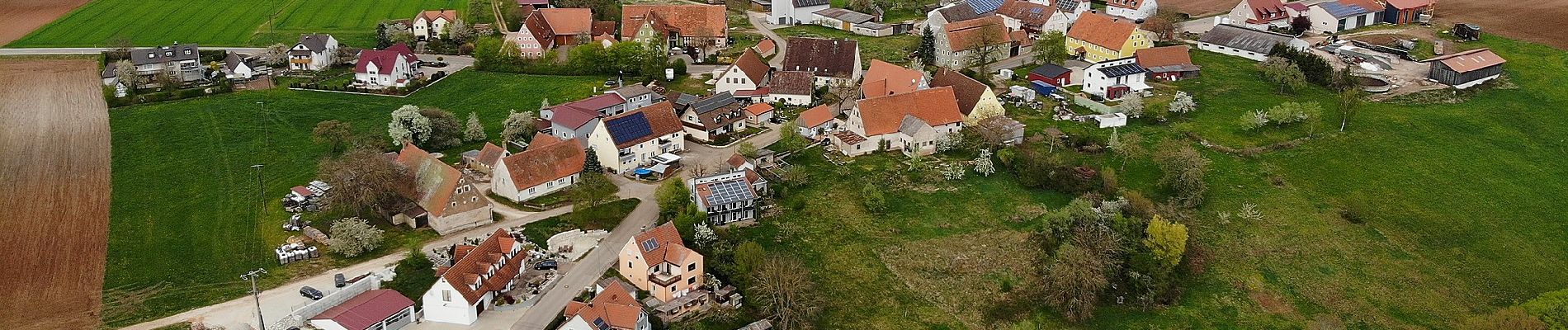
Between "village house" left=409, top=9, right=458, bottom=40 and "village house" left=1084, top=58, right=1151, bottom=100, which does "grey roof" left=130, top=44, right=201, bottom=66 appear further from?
"village house" left=1084, top=58, right=1151, bottom=100

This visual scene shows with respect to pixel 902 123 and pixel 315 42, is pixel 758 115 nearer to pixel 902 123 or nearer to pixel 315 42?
pixel 902 123

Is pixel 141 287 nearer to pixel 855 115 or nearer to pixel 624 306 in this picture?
pixel 624 306

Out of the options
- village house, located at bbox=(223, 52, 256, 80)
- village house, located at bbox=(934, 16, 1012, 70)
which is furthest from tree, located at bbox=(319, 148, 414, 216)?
village house, located at bbox=(934, 16, 1012, 70)

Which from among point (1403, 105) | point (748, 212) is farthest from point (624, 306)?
point (1403, 105)

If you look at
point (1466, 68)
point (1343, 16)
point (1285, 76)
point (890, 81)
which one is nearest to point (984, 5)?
point (1343, 16)

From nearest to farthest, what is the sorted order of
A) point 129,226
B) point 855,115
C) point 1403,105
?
point 129,226
point 855,115
point 1403,105

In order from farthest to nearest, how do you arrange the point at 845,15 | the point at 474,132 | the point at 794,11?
1. the point at 794,11
2. the point at 845,15
3. the point at 474,132
